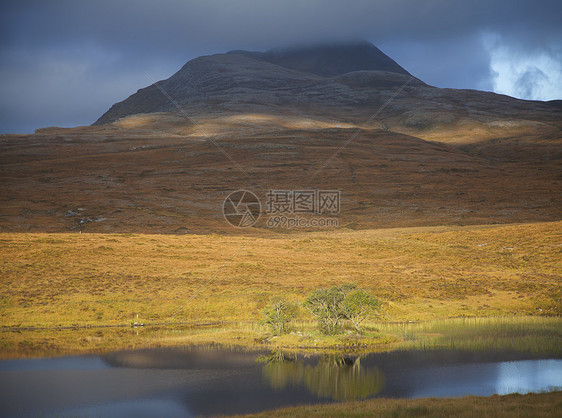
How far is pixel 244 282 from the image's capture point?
63.1 m

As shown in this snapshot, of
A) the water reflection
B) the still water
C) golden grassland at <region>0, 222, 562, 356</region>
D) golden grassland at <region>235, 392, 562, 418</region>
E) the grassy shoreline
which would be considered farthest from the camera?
golden grassland at <region>0, 222, 562, 356</region>

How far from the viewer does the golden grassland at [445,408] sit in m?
23.4

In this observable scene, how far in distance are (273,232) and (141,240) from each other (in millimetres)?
33836

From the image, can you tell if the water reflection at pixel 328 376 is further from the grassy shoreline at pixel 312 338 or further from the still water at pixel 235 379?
the grassy shoreline at pixel 312 338

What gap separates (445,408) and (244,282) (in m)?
40.2

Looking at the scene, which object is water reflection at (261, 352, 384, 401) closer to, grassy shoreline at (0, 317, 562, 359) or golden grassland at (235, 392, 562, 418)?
grassy shoreline at (0, 317, 562, 359)

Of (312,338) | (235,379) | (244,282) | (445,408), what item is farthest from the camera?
(244,282)

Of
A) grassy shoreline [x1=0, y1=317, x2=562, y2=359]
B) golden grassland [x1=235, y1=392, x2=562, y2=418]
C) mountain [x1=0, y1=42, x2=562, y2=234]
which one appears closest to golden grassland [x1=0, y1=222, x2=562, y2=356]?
grassy shoreline [x1=0, y1=317, x2=562, y2=359]

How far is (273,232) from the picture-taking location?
110625mm

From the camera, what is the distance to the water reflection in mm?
31656

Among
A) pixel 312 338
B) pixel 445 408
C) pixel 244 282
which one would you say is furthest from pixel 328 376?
pixel 244 282

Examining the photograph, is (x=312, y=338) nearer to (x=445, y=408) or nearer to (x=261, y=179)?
(x=445, y=408)

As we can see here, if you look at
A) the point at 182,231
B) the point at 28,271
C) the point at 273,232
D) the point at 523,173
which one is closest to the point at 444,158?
the point at 523,173

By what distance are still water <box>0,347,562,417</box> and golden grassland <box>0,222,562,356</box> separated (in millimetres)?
4436
